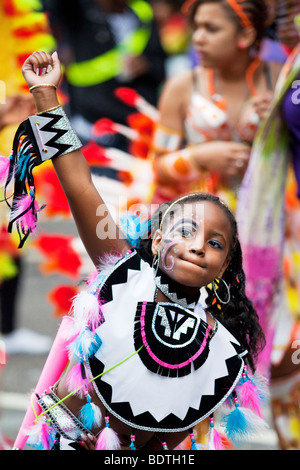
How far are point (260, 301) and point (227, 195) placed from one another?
0.55 metres

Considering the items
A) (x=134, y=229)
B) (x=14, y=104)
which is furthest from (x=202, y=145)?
(x=134, y=229)

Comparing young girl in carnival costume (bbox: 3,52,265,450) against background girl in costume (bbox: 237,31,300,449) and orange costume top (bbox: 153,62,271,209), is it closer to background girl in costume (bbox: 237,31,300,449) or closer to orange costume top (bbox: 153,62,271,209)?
background girl in costume (bbox: 237,31,300,449)

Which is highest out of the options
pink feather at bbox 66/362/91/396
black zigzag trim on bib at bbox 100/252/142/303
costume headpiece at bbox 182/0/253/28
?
costume headpiece at bbox 182/0/253/28

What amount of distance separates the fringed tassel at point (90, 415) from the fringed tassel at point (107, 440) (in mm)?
24

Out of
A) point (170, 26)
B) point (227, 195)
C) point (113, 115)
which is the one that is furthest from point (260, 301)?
point (170, 26)

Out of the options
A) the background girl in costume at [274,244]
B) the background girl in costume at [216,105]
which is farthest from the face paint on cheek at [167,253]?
the background girl in costume at [216,105]

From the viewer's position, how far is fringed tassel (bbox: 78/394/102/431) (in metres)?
2.29

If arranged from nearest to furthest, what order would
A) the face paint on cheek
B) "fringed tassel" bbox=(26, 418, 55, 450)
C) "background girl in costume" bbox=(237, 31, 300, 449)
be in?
the face paint on cheek < "fringed tassel" bbox=(26, 418, 55, 450) < "background girl in costume" bbox=(237, 31, 300, 449)

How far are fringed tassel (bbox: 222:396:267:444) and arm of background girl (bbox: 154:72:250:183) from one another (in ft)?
5.56

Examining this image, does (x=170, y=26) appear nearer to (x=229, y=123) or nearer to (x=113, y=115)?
(x=113, y=115)

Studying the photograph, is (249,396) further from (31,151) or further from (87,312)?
(31,151)

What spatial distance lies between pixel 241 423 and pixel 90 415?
401mm

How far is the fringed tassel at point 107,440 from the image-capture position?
7.48 ft

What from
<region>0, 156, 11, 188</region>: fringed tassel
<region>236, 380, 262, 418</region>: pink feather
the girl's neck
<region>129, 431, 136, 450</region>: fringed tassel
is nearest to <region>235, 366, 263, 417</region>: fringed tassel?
<region>236, 380, 262, 418</region>: pink feather
